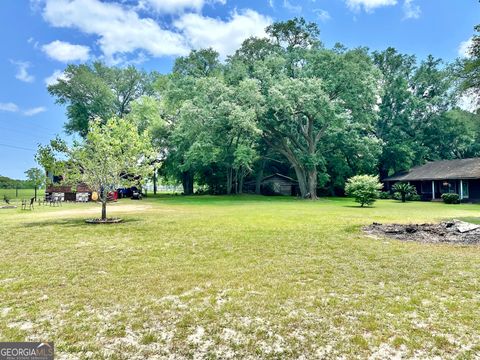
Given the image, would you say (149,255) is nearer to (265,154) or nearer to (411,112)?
(265,154)

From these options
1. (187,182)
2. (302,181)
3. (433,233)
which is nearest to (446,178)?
(302,181)

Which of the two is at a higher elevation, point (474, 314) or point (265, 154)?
point (265, 154)

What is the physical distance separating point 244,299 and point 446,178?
107 ft

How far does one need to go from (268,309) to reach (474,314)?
261cm

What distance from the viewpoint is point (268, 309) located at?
4.44m

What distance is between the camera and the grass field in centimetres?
350

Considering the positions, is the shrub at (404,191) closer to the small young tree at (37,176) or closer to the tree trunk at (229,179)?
the tree trunk at (229,179)

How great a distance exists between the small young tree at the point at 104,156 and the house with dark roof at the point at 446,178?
94.6 feet

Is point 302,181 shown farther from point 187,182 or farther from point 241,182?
point 187,182

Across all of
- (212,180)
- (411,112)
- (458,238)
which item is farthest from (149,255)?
(411,112)

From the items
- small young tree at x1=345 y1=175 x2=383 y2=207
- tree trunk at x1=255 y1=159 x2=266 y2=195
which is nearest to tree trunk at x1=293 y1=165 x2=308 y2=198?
tree trunk at x1=255 y1=159 x2=266 y2=195

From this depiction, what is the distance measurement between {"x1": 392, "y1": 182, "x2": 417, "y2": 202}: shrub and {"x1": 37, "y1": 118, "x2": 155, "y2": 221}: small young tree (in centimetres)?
2514

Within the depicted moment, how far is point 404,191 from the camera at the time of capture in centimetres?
3089

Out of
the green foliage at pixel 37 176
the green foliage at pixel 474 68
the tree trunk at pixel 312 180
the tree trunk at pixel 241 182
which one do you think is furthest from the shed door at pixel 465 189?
the green foliage at pixel 37 176
